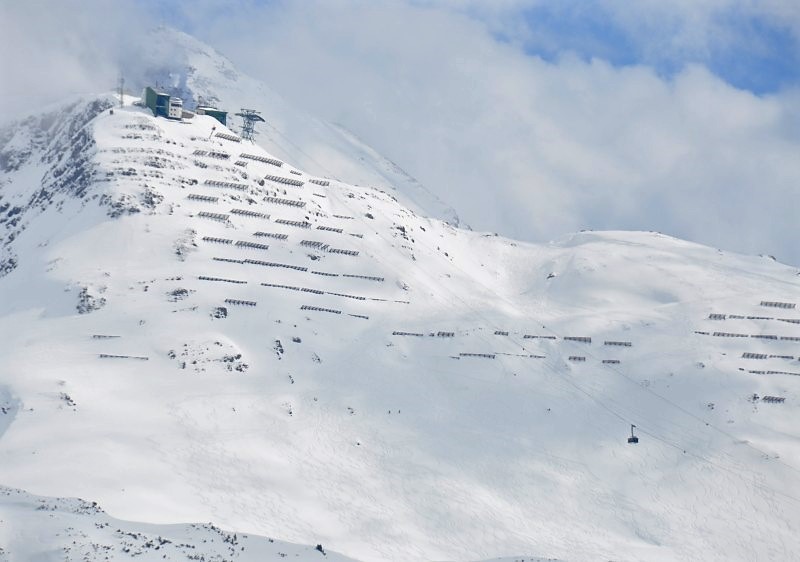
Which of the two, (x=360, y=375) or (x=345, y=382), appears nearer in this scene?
(x=345, y=382)

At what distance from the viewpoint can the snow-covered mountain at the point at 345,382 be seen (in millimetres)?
98688

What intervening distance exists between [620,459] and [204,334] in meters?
52.3

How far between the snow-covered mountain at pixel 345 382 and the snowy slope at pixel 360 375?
1.26 ft

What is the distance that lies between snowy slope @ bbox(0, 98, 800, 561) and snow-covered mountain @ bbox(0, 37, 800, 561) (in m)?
0.38

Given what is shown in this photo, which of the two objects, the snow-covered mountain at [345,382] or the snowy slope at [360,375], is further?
the snowy slope at [360,375]

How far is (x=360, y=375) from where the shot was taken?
127 metres

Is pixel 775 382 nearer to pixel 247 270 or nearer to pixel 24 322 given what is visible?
pixel 247 270

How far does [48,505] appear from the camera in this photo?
80875 millimetres

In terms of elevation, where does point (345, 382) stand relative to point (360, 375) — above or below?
below

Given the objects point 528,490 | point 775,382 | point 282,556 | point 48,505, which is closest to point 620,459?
point 528,490

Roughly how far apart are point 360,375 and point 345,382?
2755 mm

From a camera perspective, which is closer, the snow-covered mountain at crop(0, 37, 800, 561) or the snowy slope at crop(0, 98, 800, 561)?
the snow-covered mountain at crop(0, 37, 800, 561)

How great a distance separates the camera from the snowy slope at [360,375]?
101688mm

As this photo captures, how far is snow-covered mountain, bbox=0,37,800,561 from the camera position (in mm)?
98688
